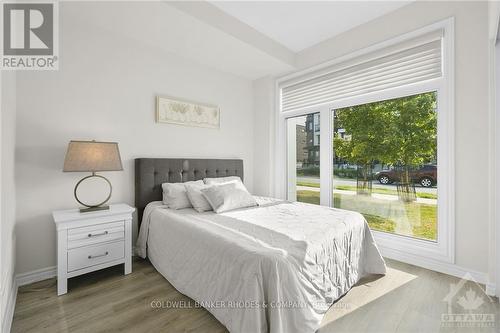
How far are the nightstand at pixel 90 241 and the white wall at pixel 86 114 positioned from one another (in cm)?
34

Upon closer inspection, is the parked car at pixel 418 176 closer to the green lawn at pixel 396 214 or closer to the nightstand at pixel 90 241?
the green lawn at pixel 396 214

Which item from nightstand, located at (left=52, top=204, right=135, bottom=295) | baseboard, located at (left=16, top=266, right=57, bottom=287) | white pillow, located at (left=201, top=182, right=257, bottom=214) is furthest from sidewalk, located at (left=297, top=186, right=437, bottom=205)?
baseboard, located at (left=16, top=266, right=57, bottom=287)

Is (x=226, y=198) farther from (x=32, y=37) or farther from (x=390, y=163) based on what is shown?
(x=32, y=37)

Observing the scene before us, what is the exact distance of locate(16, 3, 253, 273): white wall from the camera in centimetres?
213

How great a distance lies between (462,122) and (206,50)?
2.83 metres

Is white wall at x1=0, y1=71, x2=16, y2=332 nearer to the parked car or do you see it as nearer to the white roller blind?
the white roller blind

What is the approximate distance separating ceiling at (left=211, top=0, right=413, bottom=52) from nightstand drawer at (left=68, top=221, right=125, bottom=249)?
2.43 metres

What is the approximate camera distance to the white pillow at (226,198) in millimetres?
2439

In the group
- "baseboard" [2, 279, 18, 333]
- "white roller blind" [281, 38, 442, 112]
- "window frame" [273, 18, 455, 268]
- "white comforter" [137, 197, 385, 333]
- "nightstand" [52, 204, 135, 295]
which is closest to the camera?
"white comforter" [137, 197, 385, 333]

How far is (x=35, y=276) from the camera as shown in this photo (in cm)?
214

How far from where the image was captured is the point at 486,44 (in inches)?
81.0

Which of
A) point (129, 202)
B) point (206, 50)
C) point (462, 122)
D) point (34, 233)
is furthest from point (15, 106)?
point (462, 122)

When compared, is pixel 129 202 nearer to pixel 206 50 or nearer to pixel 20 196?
pixel 20 196

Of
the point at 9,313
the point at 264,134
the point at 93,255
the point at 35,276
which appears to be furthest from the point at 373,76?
the point at 35,276
